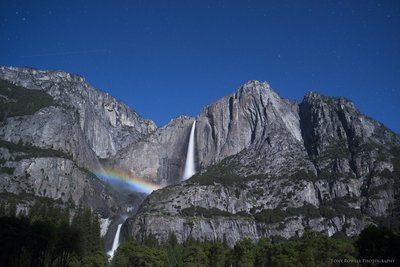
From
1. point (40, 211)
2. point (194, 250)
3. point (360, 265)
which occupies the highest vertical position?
point (40, 211)

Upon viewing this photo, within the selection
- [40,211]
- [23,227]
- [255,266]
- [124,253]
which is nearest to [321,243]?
[255,266]

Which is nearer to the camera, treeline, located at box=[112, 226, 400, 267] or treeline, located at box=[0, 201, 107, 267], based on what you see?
treeline, located at box=[112, 226, 400, 267]

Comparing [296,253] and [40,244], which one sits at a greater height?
[40,244]

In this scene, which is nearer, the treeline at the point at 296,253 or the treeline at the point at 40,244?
the treeline at the point at 296,253

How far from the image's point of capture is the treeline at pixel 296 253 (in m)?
89.8

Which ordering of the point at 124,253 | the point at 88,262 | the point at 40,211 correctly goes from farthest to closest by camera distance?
the point at 40,211, the point at 124,253, the point at 88,262

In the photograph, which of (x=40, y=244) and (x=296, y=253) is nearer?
(x=40, y=244)

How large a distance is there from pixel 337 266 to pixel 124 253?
208ft

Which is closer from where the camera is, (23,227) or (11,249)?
(11,249)

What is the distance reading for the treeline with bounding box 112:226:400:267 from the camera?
295 feet

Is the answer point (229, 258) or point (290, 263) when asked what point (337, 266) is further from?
point (229, 258)

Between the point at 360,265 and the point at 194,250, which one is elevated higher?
the point at 194,250

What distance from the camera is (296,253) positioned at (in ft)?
352

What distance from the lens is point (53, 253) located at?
112 metres
